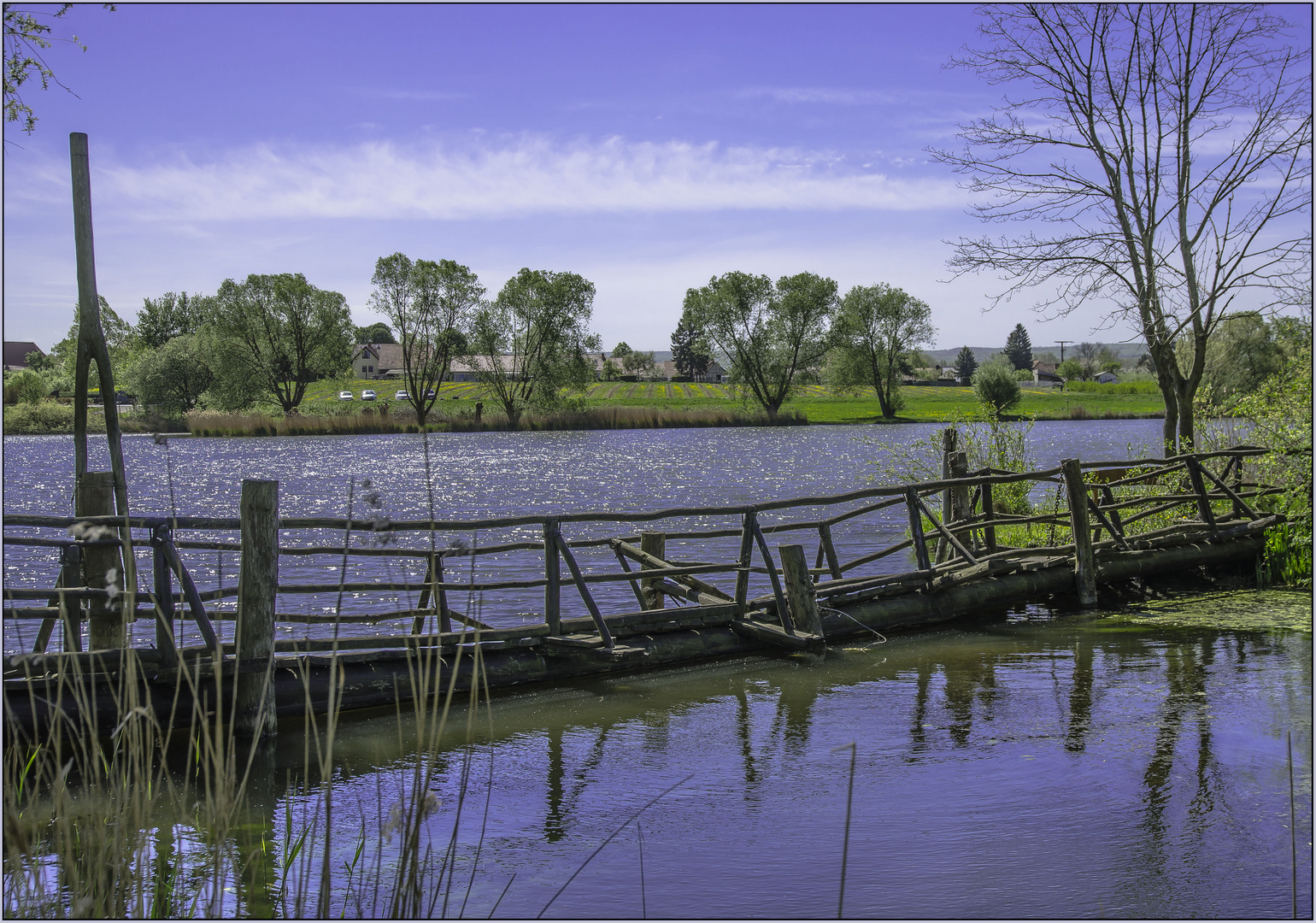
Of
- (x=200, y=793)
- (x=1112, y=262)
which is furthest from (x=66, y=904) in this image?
(x=1112, y=262)

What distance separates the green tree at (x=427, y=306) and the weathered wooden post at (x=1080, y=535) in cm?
5670

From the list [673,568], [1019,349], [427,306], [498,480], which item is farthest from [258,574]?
[1019,349]

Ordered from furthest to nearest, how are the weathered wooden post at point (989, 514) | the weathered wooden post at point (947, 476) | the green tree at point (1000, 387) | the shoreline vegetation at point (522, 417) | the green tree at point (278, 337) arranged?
1. the green tree at point (278, 337)
2. the green tree at point (1000, 387)
3. the shoreline vegetation at point (522, 417)
4. the weathered wooden post at point (947, 476)
5. the weathered wooden post at point (989, 514)

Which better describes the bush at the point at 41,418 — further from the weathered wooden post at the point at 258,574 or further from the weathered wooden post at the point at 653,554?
the weathered wooden post at the point at 258,574

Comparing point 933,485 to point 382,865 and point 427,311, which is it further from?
point 427,311

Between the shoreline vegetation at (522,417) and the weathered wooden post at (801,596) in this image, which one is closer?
the weathered wooden post at (801,596)

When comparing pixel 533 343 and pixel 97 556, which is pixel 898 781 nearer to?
pixel 97 556

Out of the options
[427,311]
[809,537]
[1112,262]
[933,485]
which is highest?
[427,311]

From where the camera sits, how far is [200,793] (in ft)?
24.4

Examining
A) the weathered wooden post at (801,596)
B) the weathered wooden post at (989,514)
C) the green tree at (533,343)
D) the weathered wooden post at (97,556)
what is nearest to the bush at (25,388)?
the green tree at (533,343)

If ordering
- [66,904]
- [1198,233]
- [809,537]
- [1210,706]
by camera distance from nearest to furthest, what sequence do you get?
[66,904] < [1210,706] < [1198,233] < [809,537]

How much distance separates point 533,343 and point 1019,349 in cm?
13495

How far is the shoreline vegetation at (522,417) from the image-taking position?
66.4 metres

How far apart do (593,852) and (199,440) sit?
68.1 metres
